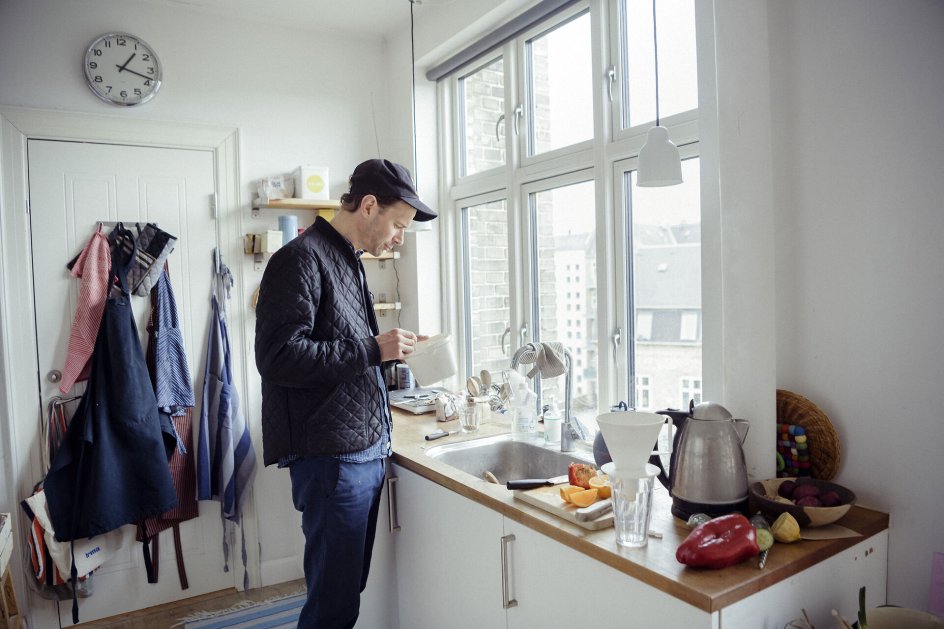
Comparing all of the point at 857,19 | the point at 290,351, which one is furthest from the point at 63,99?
the point at 857,19

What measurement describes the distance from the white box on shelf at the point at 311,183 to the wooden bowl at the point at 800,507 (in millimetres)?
2355

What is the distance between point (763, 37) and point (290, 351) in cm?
142

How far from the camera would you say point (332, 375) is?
A: 168cm

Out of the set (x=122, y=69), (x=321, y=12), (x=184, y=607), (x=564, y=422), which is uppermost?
(x=321, y=12)

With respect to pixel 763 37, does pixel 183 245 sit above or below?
below

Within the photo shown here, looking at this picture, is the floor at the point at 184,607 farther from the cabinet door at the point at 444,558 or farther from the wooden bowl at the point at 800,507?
the wooden bowl at the point at 800,507

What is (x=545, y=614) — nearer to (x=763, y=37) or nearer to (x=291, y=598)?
(x=763, y=37)

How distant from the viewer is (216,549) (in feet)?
10.0


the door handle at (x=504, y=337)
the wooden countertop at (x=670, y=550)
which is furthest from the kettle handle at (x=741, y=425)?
the door handle at (x=504, y=337)

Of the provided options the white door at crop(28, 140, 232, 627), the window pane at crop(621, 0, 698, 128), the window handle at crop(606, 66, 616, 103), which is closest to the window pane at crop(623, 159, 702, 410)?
the window pane at crop(621, 0, 698, 128)

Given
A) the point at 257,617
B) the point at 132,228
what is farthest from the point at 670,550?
the point at 132,228

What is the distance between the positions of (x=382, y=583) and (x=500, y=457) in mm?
624

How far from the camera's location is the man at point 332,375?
169cm

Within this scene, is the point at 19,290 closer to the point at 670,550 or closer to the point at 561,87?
the point at 561,87
